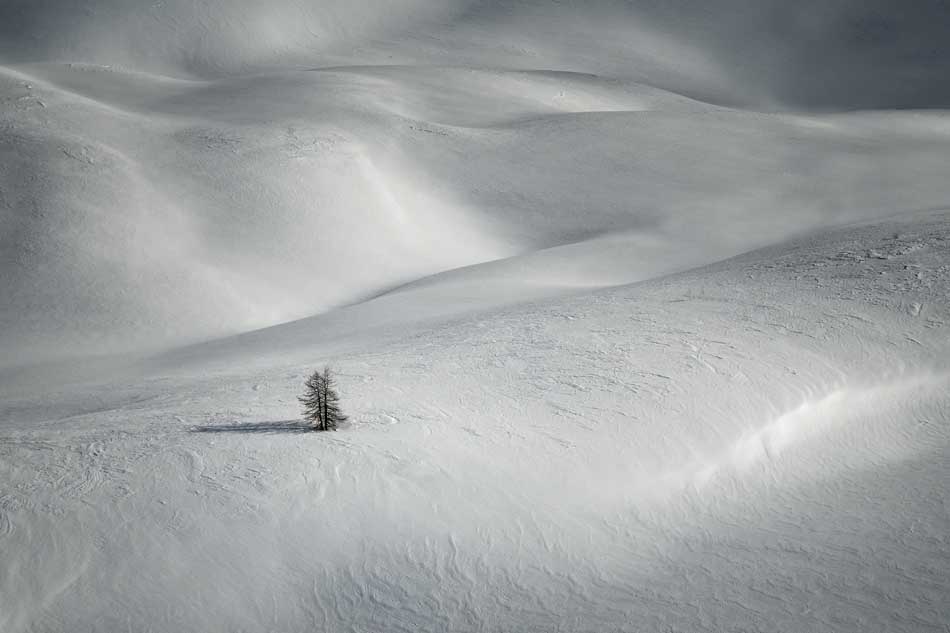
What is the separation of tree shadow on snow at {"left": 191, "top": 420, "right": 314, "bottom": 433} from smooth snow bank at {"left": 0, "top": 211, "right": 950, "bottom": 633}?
1.3 inches

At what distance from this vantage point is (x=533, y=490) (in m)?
6.45

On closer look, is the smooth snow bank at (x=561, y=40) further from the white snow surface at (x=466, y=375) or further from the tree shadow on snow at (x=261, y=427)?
the tree shadow on snow at (x=261, y=427)

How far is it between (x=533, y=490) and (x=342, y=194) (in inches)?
640

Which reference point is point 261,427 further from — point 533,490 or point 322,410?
point 533,490

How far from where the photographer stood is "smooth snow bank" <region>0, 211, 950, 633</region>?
5.33 metres

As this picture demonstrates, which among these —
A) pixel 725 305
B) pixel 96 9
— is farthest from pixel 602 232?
pixel 96 9

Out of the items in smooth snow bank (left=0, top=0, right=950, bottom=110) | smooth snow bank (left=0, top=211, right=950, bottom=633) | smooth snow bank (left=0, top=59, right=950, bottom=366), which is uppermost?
smooth snow bank (left=0, top=0, right=950, bottom=110)

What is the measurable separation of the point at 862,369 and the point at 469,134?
63.9ft

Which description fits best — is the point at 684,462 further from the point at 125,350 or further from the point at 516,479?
the point at 125,350

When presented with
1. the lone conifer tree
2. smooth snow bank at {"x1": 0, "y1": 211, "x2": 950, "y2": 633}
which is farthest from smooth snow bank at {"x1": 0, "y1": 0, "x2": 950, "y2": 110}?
the lone conifer tree

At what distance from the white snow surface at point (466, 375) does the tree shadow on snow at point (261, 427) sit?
6 cm

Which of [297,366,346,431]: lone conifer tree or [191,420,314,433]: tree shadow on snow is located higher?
[297,366,346,431]: lone conifer tree

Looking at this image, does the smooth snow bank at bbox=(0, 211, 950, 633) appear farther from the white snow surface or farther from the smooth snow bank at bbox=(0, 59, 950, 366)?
the smooth snow bank at bbox=(0, 59, 950, 366)

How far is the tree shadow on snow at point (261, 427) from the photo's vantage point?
686cm
